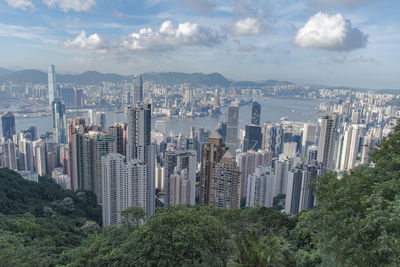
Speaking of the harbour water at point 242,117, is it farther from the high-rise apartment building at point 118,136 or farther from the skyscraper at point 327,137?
the high-rise apartment building at point 118,136

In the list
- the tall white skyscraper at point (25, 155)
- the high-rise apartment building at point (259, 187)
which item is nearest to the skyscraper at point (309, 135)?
the high-rise apartment building at point (259, 187)

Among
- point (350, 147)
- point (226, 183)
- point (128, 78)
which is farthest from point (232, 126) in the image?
point (128, 78)

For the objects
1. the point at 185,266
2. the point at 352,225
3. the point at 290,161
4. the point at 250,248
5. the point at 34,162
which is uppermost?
the point at 352,225

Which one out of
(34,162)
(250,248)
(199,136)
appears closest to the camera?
(250,248)

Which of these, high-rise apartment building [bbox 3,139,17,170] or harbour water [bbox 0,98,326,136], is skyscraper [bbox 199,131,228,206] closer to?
high-rise apartment building [bbox 3,139,17,170]

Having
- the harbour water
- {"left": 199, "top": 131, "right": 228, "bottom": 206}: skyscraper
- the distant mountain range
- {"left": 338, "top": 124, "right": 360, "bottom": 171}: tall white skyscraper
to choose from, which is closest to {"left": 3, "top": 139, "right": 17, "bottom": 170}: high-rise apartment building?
the harbour water

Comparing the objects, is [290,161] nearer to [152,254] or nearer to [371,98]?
[152,254]

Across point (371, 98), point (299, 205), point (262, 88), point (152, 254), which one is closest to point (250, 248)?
point (152, 254)
